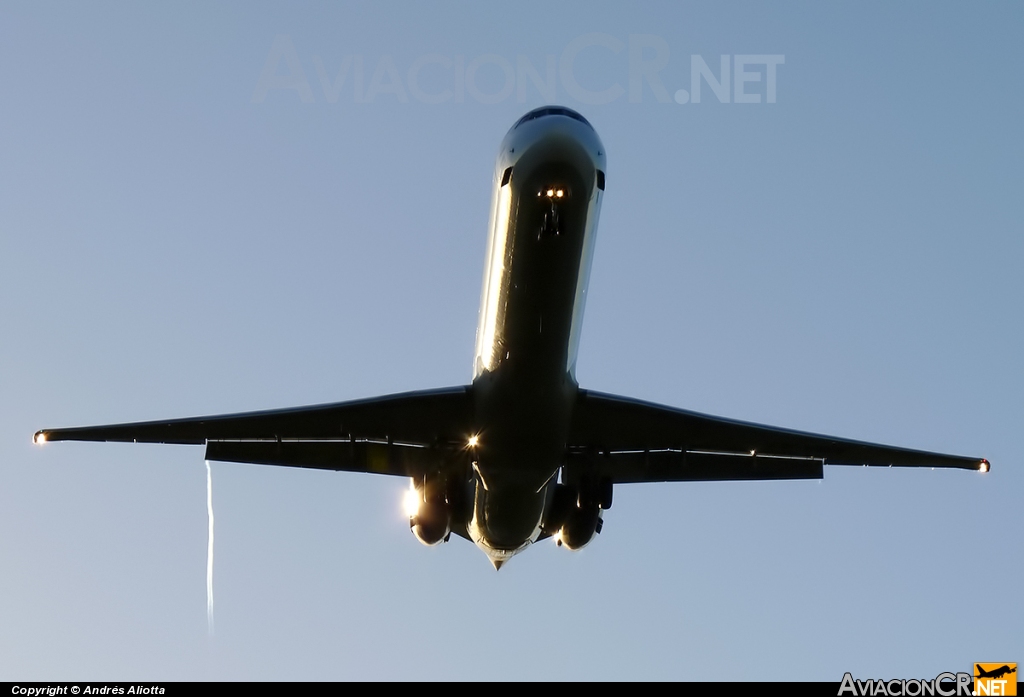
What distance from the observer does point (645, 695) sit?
2445 cm

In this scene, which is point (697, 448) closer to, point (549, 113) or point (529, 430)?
point (529, 430)

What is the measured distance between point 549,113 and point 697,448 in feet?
31.5

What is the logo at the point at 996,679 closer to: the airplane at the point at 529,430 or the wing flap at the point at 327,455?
the airplane at the point at 529,430

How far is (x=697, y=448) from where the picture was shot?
99.0 feet

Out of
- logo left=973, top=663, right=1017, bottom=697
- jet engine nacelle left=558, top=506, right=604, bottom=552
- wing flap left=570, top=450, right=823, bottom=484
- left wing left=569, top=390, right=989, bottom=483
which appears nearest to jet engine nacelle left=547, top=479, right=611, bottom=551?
jet engine nacelle left=558, top=506, right=604, bottom=552

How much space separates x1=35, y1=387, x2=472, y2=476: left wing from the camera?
90.0ft

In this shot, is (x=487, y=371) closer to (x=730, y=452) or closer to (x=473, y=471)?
(x=473, y=471)

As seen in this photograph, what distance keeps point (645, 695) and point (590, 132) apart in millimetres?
10996

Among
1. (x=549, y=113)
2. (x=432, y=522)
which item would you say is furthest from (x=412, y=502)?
(x=549, y=113)

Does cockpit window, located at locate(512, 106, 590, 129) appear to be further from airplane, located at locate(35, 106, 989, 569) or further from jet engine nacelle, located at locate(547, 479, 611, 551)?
jet engine nacelle, located at locate(547, 479, 611, 551)

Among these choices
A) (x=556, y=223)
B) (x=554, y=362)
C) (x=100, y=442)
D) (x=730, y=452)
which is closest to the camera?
(x=556, y=223)

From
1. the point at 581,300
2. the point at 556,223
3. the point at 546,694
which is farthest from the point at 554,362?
the point at 546,694

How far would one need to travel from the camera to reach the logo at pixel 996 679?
24.5 m

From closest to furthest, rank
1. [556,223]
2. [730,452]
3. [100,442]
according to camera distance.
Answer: [556,223] < [100,442] < [730,452]
